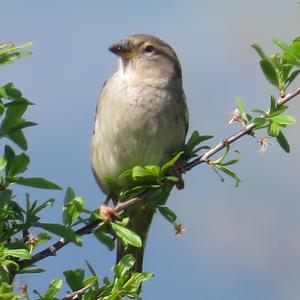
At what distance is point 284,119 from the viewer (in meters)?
3.26

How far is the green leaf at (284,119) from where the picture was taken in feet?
10.7

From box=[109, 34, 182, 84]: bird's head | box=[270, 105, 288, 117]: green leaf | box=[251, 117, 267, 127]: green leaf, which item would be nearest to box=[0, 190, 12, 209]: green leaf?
box=[251, 117, 267, 127]: green leaf

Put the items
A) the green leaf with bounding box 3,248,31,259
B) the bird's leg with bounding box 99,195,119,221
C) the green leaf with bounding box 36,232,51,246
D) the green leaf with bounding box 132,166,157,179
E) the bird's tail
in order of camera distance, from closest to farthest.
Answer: the green leaf with bounding box 3,248,31,259 → the green leaf with bounding box 36,232,51,246 → the bird's leg with bounding box 99,195,119,221 → the green leaf with bounding box 132,166,157,179 → the bird's tail

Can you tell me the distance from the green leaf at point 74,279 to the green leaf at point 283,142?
102 cm

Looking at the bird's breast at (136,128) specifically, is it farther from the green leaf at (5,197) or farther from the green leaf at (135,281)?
the green leaf at (5,197)

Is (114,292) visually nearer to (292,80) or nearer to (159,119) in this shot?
(292,80)

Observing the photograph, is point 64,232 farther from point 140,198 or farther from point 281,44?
point 281,44

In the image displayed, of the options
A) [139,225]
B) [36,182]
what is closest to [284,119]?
[36,182]

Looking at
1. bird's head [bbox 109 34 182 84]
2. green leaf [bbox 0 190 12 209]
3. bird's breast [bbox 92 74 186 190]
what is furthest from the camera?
bird's head [bbox 109 34 182 84]

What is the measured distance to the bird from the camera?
479 cm

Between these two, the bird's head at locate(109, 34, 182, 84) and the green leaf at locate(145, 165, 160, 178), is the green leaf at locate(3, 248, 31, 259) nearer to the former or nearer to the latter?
the green leaf at locate(145, 165, 160, 178)

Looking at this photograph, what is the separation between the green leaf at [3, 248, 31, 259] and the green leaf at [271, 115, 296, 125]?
3.87ft

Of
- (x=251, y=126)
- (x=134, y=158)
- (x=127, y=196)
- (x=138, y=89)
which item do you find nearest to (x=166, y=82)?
(x=138, y=89)

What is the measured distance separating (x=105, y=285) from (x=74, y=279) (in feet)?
0.44
